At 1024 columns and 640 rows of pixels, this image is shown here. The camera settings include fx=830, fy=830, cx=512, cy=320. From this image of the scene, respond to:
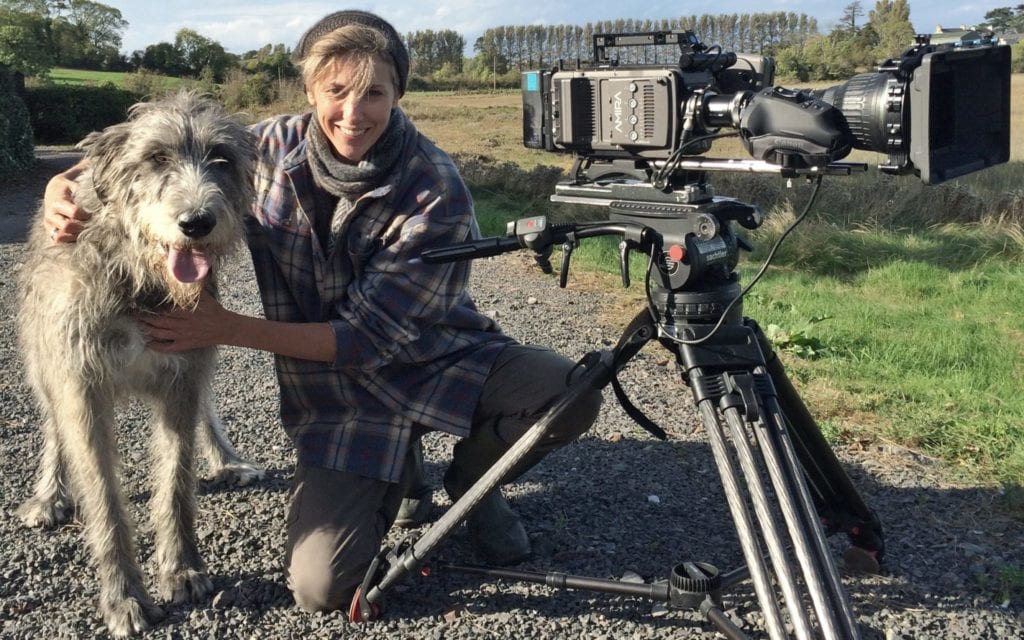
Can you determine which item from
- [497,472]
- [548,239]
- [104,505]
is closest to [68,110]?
[104,505]

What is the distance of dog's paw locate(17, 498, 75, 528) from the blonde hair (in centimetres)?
245

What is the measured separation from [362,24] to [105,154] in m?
1.09

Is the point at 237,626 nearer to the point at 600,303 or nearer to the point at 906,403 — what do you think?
the point at 906,403

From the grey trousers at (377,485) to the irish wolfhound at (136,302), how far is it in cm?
49

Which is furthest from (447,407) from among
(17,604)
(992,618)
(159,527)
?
(992,618)

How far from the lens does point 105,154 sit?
A: 2.96 meters

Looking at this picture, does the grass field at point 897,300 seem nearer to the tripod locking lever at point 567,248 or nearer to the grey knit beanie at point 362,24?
the tripod locking lever at point 567,248

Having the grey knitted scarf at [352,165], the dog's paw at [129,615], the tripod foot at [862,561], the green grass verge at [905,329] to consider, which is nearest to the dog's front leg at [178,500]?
the dog's paw at [129,615]

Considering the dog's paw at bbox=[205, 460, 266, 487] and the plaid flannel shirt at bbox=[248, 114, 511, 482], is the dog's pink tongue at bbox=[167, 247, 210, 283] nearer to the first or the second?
the plaid flannel shirt at bbox=[248, 114, 511, 482]

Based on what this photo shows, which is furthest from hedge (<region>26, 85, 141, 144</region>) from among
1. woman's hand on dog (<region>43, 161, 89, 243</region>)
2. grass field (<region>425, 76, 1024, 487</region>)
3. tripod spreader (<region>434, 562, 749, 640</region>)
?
tripod spreader (<region>434, 562, 749, 640</region>)

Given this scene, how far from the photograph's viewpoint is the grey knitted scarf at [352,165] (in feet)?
11.1

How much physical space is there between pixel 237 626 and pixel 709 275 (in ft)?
7.39

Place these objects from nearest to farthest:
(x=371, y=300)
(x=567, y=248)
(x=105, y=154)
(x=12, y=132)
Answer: (x=567, y=248) → (x=105, y=154) → (x=371, y=300) → (x=12, y=132)

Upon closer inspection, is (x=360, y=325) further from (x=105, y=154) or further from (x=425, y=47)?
(x=425, y=47)
